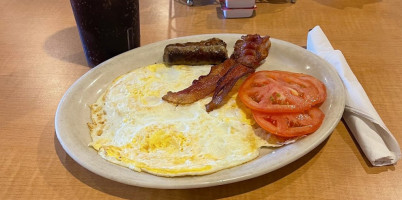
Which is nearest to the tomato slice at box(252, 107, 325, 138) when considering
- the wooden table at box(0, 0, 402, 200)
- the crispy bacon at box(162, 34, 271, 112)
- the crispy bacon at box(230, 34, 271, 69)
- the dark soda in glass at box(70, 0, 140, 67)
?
the wooden table at box(0, 0, 402, 200)

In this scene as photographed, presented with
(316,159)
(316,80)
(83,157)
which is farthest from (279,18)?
(83,157)

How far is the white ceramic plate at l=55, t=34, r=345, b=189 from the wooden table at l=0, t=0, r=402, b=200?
9 cm

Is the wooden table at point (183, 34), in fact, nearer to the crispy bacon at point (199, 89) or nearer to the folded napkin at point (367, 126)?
the folded napkin at point (367, 126)

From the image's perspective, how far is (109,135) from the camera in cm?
144

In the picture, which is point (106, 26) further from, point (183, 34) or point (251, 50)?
Answer: point (251, 50)

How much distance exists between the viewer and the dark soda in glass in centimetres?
176

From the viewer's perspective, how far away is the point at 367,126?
1.45m

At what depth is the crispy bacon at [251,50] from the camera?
1753 mm

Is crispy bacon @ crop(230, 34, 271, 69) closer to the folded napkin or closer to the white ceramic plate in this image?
the white ceramic plate

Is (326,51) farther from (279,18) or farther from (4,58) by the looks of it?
(4,58)

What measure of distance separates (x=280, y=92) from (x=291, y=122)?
0.15 m

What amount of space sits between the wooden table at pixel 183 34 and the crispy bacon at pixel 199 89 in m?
0.45

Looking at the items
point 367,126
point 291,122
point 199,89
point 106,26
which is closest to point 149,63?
point 106,26

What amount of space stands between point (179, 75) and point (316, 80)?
65cm
